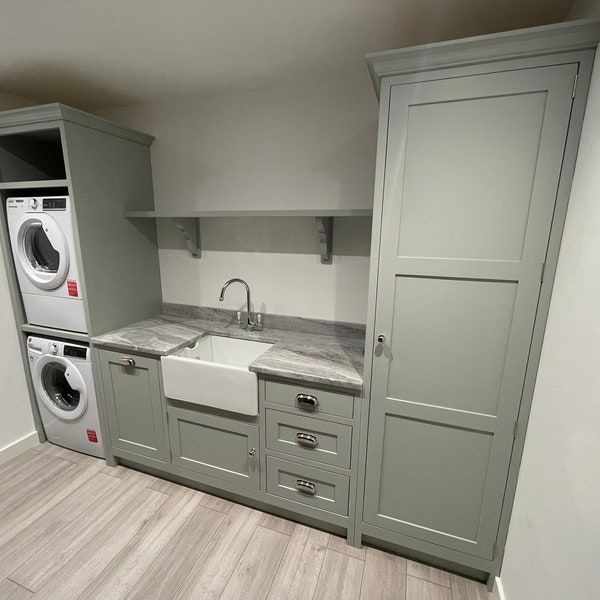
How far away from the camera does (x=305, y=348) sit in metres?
1.82

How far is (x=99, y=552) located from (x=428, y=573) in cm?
159

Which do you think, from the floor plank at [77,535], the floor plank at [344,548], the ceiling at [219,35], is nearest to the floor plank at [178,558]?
the floor plank at [77,535]

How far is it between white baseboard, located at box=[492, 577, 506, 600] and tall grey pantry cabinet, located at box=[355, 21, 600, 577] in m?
Answer: 0.05

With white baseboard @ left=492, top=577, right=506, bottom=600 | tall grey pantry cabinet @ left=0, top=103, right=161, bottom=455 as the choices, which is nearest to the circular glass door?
tall grey pantry cabinet @ left=0, top=103, right=161, bottom=455

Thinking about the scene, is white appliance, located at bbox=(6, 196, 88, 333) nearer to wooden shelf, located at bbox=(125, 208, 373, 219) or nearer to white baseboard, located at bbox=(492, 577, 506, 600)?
wooden shelf, located at bbox=(125, 208, 373, 219)

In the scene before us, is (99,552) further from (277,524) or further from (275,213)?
(275,213)

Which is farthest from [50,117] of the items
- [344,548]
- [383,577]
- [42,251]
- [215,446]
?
[383,577]

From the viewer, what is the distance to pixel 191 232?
2217 millimetres

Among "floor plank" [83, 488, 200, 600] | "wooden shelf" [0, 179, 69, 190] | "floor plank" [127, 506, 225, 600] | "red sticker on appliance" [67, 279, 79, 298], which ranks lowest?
"floor plank" [83, 488, 200, 600]

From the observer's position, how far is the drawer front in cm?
171

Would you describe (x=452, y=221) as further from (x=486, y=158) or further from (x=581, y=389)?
(x=581, y=389)

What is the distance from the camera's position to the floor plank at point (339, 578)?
1.40 meters

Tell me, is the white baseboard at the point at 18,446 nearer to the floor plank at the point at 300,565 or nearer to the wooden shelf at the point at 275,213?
the wooden shelf at the point at 275,213

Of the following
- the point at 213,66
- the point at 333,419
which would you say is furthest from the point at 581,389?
the point at 213,66
